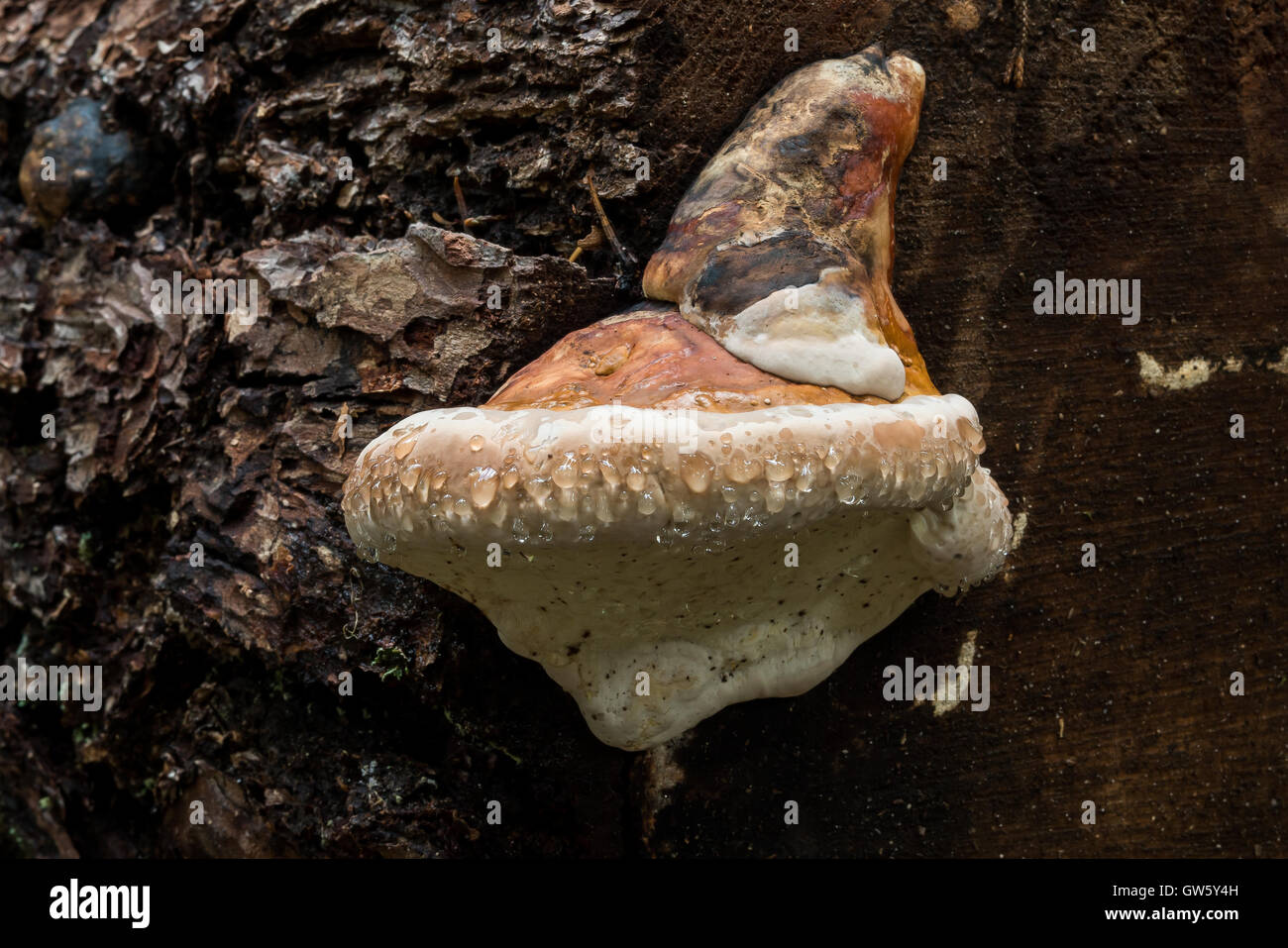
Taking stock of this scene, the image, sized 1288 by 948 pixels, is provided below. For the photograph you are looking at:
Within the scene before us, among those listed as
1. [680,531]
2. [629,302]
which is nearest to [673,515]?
[680,531]

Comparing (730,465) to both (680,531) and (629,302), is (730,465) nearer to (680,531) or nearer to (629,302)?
(680,531)

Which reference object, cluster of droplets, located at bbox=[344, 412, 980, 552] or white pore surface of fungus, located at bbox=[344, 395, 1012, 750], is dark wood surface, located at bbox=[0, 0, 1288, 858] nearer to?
white pore surface of fungus, located at bbox=[344, 395, 1012, 750]

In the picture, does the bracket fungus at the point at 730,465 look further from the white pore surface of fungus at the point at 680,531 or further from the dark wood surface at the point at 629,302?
the dark wood surface at the point at 629,302

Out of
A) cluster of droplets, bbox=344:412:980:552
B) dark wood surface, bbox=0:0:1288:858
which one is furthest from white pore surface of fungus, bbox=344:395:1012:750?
dark wood surface, bbox=0:0:1288:858

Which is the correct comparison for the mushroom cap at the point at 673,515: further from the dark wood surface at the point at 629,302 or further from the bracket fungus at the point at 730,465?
the dark wood surface at the point at 629,302

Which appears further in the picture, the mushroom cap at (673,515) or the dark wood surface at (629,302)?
the dark wood surface at (629,302)

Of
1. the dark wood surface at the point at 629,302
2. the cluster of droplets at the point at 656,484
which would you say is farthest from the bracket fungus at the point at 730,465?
the dark wood surface at the point at 629,302

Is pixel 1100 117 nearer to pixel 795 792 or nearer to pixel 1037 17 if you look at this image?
pixel 1037 17
